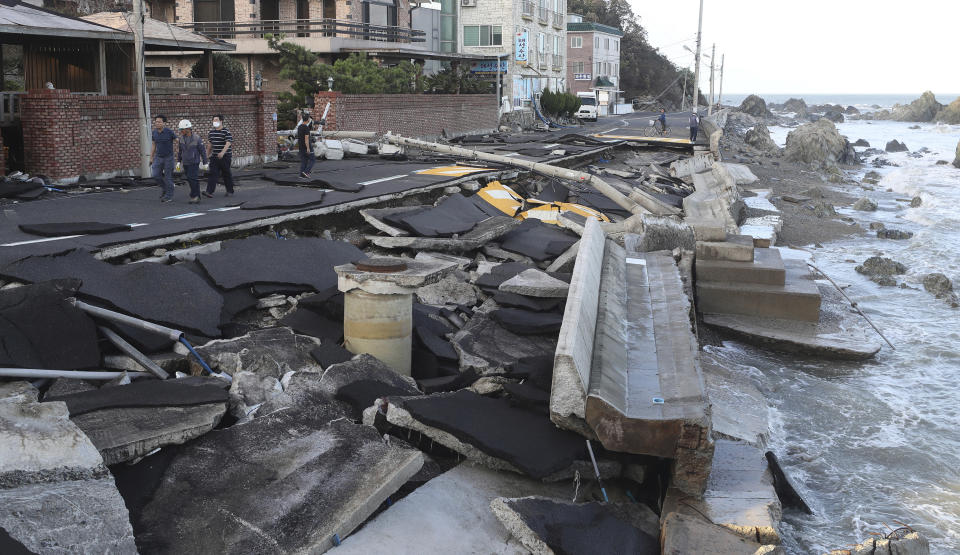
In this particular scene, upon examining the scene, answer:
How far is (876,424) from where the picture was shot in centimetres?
1088

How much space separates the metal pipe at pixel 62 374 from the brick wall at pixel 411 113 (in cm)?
2162

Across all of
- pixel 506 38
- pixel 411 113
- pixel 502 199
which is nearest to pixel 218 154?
pixel 502 199

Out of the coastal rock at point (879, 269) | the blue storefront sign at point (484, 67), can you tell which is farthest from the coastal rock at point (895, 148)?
the coastal rock at point (879, 269)

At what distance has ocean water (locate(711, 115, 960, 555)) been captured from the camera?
327 inches

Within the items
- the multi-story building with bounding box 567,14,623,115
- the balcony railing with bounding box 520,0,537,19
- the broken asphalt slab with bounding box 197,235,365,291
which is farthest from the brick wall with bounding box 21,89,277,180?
the multi-story building with bounding box 567,14,623,115

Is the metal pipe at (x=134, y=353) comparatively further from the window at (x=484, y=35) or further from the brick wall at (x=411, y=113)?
the window at (x=484, y=35)

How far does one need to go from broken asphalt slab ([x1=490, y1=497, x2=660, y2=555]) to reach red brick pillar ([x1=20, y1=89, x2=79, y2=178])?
15159 mm

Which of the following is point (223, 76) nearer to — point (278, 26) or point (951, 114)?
point (278, 26)

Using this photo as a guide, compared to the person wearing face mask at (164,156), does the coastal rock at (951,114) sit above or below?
above

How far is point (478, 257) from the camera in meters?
14.9

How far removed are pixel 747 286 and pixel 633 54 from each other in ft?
345

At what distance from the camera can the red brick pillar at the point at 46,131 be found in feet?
56.8

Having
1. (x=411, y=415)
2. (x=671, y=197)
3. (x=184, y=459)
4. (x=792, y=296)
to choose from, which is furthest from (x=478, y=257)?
(x=671, y=197)

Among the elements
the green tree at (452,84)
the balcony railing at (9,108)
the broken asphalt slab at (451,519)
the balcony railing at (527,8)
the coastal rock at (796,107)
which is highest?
the balcony railing at (527,8)
